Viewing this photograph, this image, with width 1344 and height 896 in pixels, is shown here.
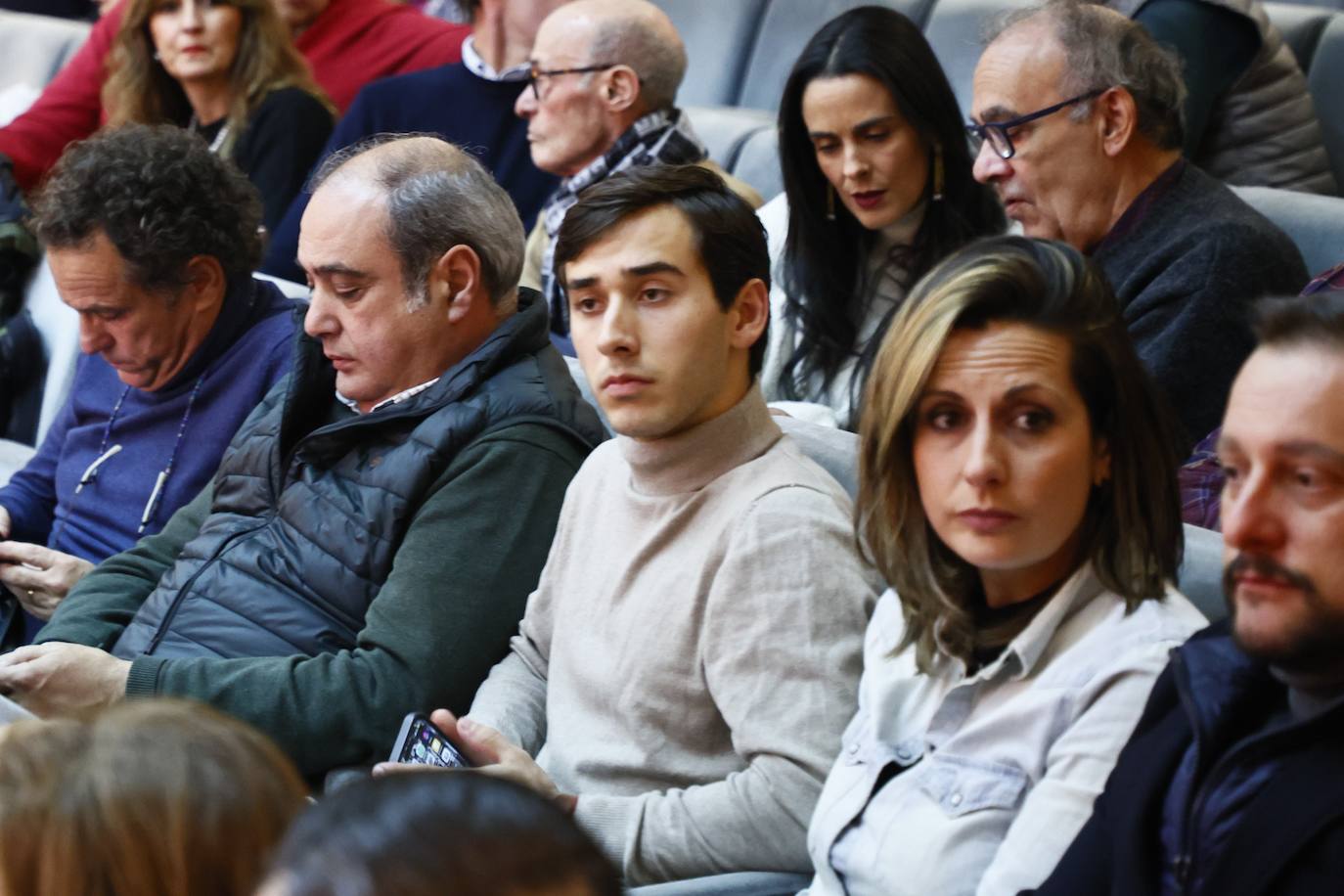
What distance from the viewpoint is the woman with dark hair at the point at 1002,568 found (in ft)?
4.26

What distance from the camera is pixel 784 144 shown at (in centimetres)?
254

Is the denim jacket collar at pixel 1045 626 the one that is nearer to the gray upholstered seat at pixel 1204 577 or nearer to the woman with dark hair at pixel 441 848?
the gray upholstered seat at pixel 1204 577

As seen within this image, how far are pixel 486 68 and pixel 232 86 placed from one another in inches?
20.4

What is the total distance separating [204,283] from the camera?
8.12 ft

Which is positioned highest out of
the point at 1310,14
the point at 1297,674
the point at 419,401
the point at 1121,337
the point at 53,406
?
the point at 1310,14

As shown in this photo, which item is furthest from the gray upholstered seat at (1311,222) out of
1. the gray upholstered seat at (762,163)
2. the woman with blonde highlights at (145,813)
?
the woman with blonde highlights at (145,813)

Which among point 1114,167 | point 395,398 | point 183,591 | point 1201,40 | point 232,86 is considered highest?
point 1201,40

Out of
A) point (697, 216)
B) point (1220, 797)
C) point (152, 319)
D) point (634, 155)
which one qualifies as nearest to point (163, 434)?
point (152, 319)

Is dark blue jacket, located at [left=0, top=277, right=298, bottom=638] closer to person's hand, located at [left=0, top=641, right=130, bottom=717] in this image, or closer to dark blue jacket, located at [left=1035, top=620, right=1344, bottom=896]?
person's hand, located at [left=0, top=641, right=130, bottom=717]

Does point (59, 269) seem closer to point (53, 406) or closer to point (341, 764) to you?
point (53, 406)

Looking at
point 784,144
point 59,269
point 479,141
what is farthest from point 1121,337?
point 479,141

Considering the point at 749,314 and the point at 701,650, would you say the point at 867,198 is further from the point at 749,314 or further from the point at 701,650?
the point at 701,650

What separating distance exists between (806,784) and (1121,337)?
459 mm

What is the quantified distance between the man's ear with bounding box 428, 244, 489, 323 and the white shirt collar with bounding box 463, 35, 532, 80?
1528mm
